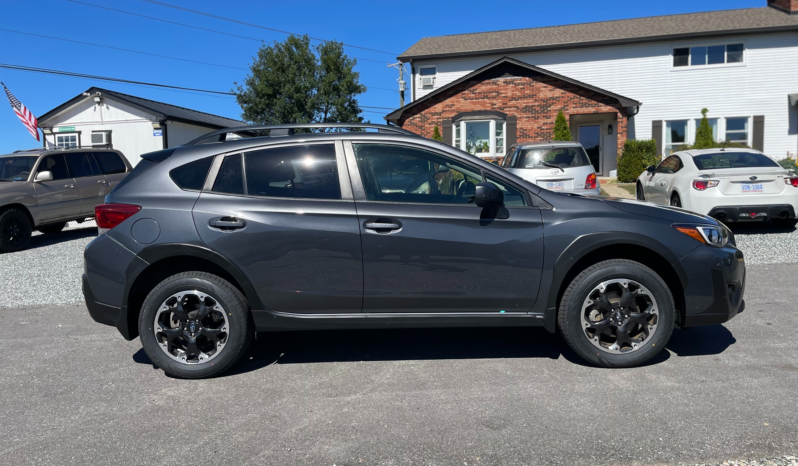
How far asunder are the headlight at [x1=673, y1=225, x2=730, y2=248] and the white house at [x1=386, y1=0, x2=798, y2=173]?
18899 mm

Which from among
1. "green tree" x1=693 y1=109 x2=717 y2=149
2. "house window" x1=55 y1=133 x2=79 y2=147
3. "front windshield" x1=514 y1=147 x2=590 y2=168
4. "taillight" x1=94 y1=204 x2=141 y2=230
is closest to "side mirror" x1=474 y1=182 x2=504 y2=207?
"taillight" x1=94 y1=204 x2=141 y2=230

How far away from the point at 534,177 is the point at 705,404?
800 centimetres

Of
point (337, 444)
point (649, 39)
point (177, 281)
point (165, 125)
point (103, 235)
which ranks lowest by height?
point (337, 444)

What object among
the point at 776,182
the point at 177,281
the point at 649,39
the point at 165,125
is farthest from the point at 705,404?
the point at 165,125

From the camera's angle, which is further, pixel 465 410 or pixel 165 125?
pixel 165 125

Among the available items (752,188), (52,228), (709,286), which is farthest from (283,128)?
(52,228)

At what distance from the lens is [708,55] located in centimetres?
2375

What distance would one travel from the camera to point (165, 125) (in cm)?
2525

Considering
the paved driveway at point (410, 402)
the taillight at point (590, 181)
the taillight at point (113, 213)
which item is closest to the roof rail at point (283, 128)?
the taillight at point (113, 213)

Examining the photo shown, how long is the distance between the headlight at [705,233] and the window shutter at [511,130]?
61.9 feet

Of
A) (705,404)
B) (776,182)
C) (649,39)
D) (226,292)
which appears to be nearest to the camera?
(705,404)

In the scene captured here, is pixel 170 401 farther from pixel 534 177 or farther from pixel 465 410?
pixel 534 177

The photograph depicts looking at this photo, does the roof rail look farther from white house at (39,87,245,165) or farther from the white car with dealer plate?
white house at (39,87,245,165)

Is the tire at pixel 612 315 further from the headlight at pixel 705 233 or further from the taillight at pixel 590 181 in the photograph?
the taillight at pixel 590 181
